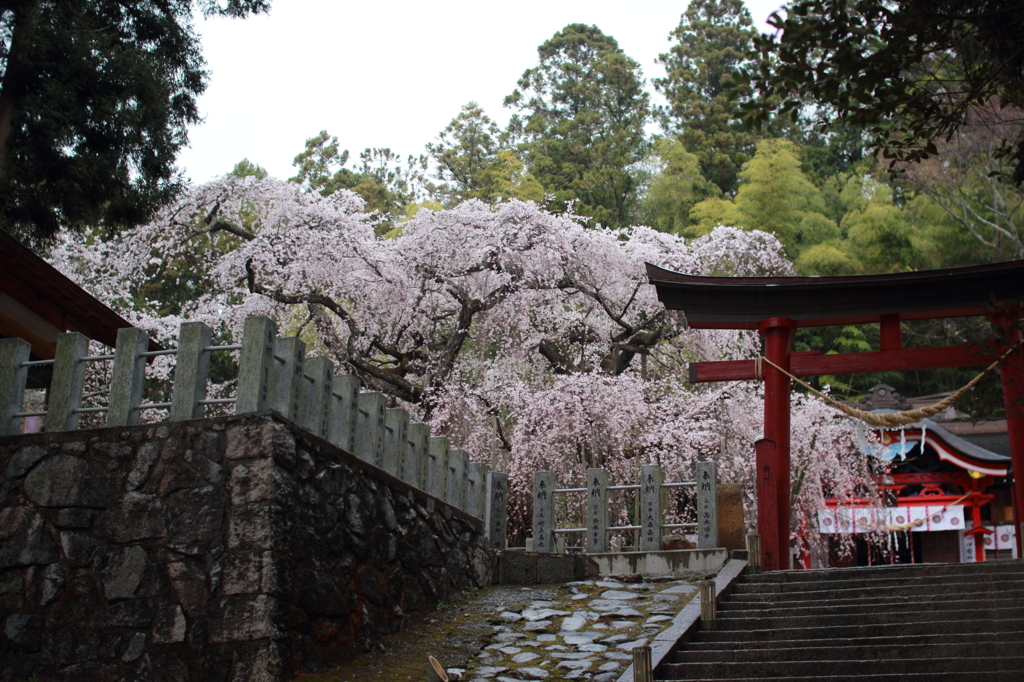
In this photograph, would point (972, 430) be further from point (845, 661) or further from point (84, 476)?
point (84, 476)

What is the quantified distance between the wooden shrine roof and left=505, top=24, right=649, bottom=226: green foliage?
20011 mm

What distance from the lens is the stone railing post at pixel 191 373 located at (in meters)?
8.09

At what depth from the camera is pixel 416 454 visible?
409 inches

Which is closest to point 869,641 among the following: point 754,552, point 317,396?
point 754,552

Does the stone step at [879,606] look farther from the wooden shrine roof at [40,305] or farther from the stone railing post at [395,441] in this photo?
the wooden shrine roof at [40,305]

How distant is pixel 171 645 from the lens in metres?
7.29

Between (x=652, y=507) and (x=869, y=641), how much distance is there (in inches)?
210

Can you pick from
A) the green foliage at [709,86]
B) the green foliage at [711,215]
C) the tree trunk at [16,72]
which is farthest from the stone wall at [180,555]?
the green foliage at [709,86]

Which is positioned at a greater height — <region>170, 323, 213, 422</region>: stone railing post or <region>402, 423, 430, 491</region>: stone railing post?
<region>170, 323, 213, 422</region>: stone railing post

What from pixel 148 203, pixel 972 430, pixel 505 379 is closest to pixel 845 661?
pixel 148 203

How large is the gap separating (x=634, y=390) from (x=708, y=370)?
16.8 ft

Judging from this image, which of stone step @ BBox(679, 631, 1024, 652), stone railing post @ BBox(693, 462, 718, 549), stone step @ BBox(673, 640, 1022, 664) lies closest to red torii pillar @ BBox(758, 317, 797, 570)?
stone railing post @ BBox(693, 462, 718, 549)

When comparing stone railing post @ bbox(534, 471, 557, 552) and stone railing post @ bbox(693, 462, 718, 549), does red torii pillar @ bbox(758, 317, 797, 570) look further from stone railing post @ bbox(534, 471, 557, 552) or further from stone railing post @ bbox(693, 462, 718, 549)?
stone railing post @ bbox(534, 471, 557, 552)

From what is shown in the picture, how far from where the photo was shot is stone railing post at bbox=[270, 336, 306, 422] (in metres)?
8.08
